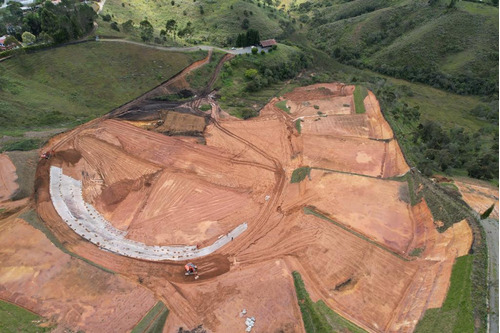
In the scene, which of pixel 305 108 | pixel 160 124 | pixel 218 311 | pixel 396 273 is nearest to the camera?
pixel 218 311

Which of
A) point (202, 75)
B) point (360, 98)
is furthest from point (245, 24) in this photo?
point (360, 98)

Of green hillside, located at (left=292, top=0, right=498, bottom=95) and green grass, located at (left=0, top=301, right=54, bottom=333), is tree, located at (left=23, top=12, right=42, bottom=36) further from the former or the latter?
green hillside, located at (left=292, top=0, right=498, bottom=95)

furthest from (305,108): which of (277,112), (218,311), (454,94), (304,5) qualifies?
(304,5)

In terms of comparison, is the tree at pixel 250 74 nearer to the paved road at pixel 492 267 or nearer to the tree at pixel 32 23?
the tree at pixel 32 23

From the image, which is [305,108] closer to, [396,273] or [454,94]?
[396,273]

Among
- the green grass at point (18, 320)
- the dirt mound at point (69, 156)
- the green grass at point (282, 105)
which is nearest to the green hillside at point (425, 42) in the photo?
the green grass at point (282, 105)
